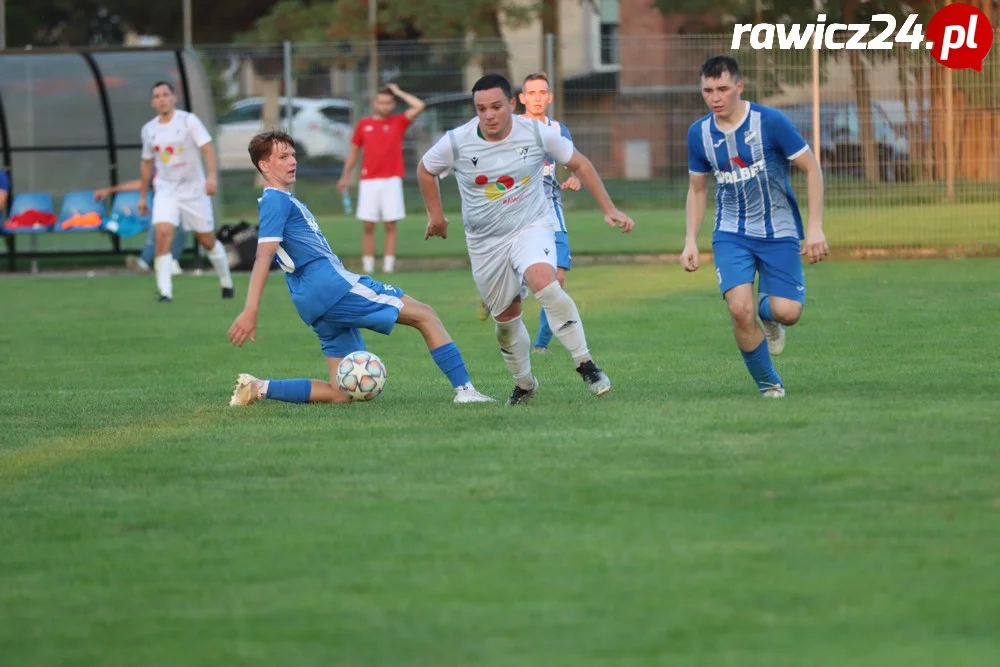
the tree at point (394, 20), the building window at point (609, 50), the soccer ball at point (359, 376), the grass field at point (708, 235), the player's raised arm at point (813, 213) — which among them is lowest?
the grass field at point (708, 235)

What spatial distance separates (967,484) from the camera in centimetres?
596

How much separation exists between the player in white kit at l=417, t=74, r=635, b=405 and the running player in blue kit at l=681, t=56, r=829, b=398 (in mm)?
550

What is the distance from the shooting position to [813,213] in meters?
8.45

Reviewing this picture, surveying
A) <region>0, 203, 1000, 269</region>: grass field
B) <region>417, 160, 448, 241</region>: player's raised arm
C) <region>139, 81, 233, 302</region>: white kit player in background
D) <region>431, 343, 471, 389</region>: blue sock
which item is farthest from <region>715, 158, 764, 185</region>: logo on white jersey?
<region>0, 203, 1000, 269</region>: grass field

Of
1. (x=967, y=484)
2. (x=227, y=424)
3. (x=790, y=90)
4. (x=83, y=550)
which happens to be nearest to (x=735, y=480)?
(x=967, y=484)

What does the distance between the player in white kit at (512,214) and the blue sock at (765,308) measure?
859mm

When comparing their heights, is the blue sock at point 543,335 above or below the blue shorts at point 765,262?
below

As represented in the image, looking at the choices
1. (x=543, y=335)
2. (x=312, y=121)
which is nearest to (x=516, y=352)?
(x=543, y=335)

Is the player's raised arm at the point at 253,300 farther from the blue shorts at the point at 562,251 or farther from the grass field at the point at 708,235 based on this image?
the grass field at the point at 708,235

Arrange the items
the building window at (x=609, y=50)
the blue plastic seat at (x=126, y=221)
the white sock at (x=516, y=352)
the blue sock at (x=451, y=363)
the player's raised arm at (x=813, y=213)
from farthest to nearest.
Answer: the building window at (x=609, y=50)
the blue plastic seat at (x=126, y=221)
the blue sock at (x=451, y=363)
the white sock at (x=516, y=352)
the player's raised arm at (x=813, y=213)

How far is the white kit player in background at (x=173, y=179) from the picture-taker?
16.3m

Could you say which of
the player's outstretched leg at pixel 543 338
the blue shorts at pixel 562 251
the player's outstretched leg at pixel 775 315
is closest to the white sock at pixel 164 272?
the blue shorts at pixel 562 251

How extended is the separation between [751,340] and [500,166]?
5.16 ft

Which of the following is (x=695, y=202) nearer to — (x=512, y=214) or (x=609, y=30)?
(x=512, y=214)
